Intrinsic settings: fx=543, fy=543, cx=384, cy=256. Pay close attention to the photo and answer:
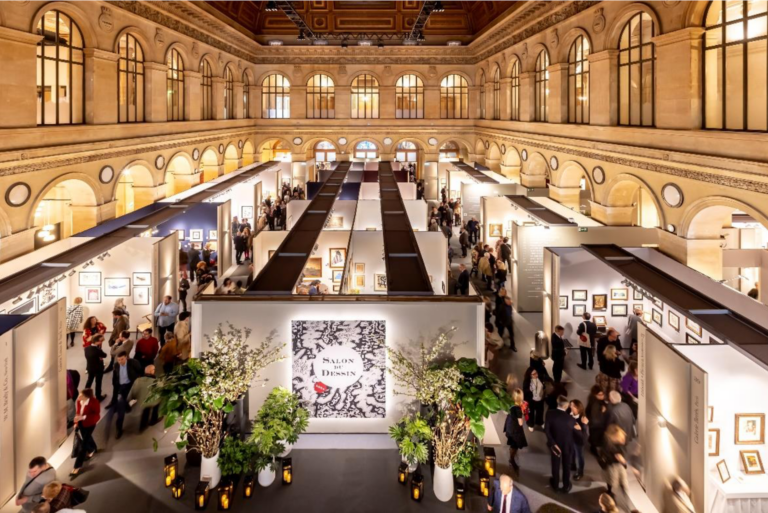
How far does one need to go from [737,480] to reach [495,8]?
27223 millimetres

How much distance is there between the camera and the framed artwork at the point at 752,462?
21.1ft

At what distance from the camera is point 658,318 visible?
10828 mm

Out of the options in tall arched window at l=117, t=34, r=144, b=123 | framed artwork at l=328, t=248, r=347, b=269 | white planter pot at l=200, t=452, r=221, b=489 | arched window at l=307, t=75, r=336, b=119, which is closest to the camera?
white planter pot at l=200, t=452, r=221, b=489

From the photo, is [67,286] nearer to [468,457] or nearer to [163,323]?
[163,323]

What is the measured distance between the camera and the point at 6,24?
37.9ft

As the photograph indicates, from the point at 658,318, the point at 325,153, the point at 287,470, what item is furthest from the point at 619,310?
the point at 325,153

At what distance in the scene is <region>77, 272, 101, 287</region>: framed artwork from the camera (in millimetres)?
12727

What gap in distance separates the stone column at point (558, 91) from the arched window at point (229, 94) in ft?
55.0

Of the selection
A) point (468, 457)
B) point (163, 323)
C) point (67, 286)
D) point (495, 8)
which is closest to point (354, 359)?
point (468, 457)

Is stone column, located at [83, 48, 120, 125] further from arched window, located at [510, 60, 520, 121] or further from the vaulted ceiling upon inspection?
the vaulted ceiling

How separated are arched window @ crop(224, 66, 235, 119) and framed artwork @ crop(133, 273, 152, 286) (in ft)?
57.3

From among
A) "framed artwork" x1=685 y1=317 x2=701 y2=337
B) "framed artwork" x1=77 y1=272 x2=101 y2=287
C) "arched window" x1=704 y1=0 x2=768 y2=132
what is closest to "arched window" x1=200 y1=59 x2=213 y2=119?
"framed artwork" x1=77 y1=272 x2=101 y2=287

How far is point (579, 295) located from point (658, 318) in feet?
5.45

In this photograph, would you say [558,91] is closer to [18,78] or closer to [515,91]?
[515,91]
